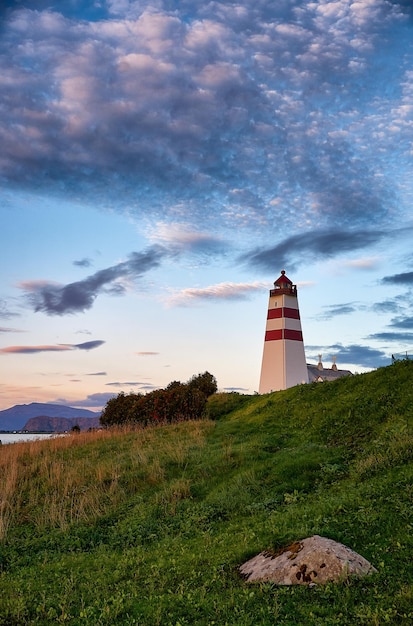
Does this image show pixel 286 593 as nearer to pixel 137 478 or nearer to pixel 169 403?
pixel 137 478

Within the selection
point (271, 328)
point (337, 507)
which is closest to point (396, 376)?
point (337, 507)

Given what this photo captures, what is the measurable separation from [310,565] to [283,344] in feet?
132

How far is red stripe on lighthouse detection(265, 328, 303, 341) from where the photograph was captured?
4809cm

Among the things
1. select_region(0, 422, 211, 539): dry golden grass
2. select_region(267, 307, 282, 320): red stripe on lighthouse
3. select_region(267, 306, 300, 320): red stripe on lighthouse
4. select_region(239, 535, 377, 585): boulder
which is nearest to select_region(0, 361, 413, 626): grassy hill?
select_region(0, 422, 211, 539): dry golden grass

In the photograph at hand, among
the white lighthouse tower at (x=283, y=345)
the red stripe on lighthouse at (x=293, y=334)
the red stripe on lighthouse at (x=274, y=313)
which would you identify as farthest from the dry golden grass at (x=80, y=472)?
the red stripe on lighthouse at (x=274, y=313)

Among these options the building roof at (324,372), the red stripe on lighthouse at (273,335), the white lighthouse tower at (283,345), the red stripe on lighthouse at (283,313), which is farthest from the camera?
the building roof at (324,372)

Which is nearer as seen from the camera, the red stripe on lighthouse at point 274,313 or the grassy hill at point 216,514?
the grassy hill at point 216,514

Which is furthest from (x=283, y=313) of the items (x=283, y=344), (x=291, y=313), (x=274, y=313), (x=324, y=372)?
(x=324, y=372)

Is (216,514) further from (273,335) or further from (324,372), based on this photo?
(324,372)

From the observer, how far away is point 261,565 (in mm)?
8156

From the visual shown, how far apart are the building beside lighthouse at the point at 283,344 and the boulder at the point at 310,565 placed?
39.2 meters

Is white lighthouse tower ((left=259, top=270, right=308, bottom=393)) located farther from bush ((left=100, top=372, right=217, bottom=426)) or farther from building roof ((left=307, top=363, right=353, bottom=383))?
building roof ((left=307, top=363, right=353, bottom=383))

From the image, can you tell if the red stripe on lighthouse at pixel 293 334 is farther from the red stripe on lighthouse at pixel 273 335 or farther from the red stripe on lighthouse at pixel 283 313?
the red stripe on lighthouse at pixel 283 313

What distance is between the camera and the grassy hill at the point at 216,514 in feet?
23.2
